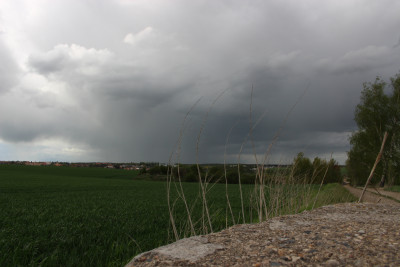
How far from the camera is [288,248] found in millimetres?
1955

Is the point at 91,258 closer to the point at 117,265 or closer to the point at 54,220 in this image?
the point at 117,265

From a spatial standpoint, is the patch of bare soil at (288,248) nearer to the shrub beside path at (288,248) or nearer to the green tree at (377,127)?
the shrub beside path at (288,248)

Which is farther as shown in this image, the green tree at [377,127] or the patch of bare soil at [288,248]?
the green tree at [377,127]

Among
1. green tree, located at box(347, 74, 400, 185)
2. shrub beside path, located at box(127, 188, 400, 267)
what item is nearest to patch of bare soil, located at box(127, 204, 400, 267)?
shrub beside path, located at box(127, 188, 400, 267)

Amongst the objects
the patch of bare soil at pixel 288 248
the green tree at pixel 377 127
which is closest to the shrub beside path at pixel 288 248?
the patch of bare soil at pixel 288 248

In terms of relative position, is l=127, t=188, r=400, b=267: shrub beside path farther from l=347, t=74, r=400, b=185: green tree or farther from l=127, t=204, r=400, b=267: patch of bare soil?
l=347, t=74, r=400, b=185: green tree

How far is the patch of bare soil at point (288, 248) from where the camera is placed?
1.76 metres

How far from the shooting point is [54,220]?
23.9 feet

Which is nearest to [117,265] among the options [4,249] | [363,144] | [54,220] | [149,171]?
[4,249]

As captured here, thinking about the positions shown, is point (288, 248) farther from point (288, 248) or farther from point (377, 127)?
point (377, 127)

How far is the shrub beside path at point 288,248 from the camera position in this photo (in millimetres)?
1758

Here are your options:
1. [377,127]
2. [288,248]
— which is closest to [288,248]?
[288,248]

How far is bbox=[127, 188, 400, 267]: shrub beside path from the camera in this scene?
69.2 inches

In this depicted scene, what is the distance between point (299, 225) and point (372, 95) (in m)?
29.2
